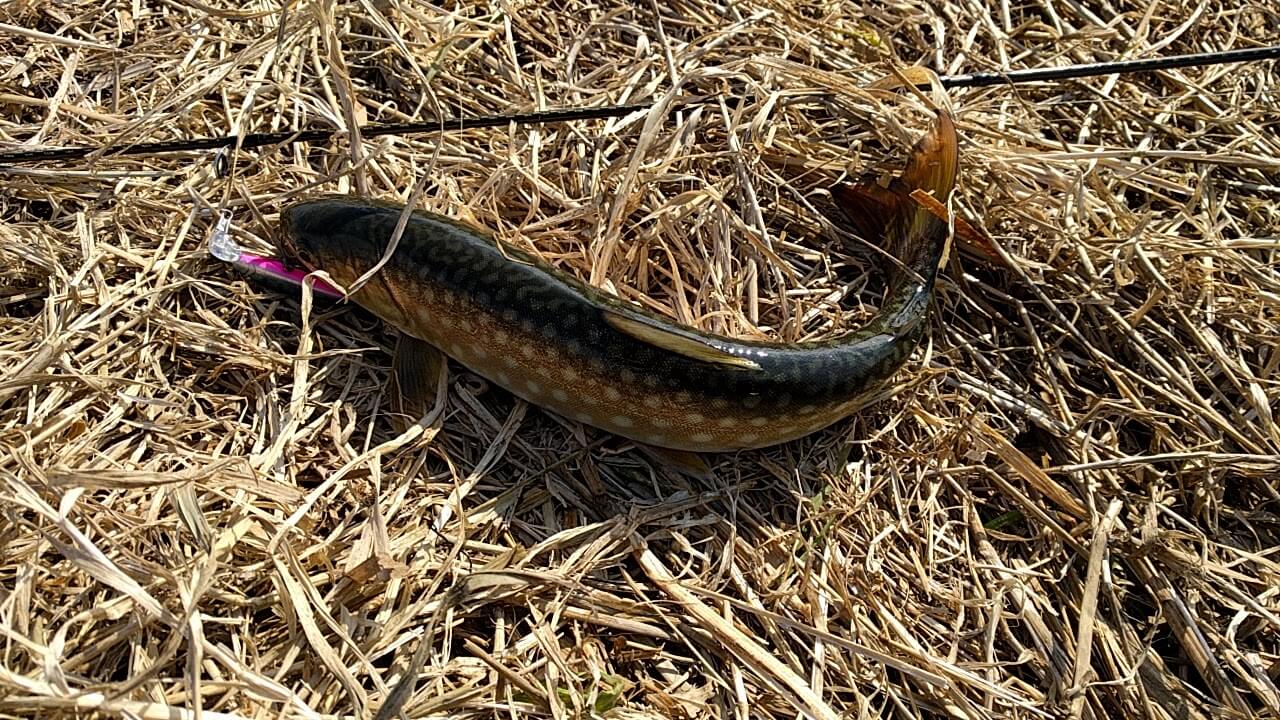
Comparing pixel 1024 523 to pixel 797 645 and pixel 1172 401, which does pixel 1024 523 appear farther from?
pixel 797 645

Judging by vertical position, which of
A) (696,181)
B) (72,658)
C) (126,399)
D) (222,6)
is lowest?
(72,658)

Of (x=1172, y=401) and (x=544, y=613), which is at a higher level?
(x=1172, y=401)

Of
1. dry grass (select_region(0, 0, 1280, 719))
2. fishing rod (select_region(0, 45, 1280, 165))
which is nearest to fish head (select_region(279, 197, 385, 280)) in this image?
dry grass (select_region(0, 0, 1280, 719))

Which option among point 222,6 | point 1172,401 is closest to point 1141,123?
point 1172,401

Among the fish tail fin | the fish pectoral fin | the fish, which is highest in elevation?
the fish tail fin

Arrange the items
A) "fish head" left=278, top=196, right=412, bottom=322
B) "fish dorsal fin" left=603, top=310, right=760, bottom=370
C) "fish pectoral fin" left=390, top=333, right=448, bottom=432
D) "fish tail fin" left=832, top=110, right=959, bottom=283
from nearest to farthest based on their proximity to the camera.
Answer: "fish dorsal fin" left=603, top=310, right=760, bottom=370
"fish pectoral fin" left=390, top=333, right=448, bottom=432
"fish head" left=278, top=196, right=412, bottom=322
"fish tail fin" left=832, top=110, right=959, bottom=283

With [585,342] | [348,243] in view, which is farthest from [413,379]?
[585,342]

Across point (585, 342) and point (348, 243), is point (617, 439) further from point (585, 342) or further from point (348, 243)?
point (348, 243)

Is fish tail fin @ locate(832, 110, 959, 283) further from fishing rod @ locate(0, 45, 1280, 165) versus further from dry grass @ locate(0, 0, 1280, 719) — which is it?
fishing rod @ locate(0, 45, 1280, 165)
